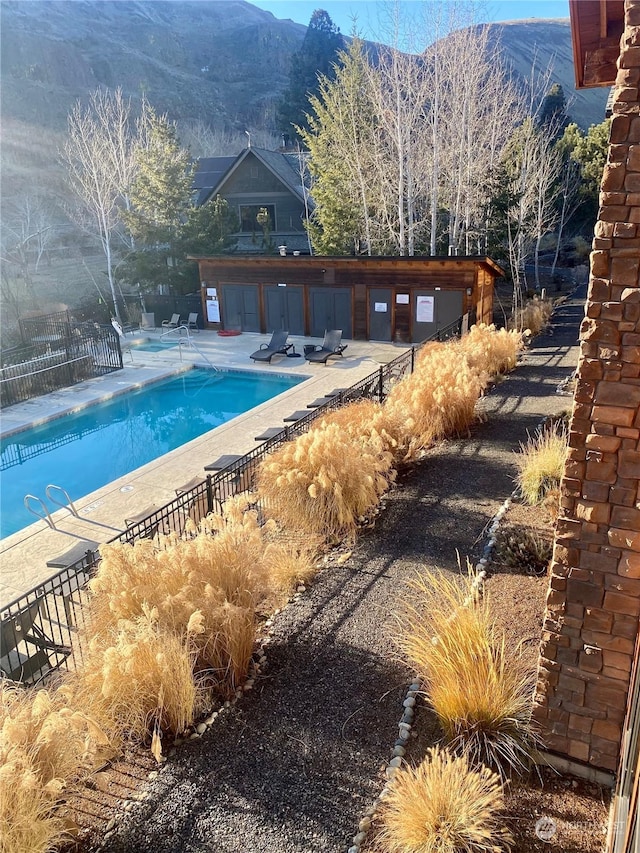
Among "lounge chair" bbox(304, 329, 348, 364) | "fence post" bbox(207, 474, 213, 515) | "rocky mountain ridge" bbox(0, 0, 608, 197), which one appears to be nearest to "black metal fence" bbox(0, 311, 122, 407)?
"lounge chair" bbox(304, 329, 348, 364)

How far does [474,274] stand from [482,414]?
7292mm

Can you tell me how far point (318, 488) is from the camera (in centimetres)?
610

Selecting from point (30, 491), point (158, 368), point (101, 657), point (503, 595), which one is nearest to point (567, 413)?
point (503, 595)

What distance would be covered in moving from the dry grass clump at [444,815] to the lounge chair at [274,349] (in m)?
13.9

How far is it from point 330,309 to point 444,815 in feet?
54.0

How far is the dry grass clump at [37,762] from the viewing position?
110 inches

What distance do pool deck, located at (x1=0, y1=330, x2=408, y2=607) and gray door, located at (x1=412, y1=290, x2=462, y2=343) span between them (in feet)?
2.46

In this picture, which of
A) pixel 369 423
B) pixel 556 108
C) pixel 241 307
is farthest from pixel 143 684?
pixel 556 108

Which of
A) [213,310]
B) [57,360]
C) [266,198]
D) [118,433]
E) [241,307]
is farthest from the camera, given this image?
[266,198]

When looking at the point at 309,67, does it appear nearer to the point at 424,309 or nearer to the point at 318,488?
the point at 424,309

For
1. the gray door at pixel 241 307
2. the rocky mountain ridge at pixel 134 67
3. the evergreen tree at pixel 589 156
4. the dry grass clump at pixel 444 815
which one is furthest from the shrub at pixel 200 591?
the rocky mountain ridge at pixel 134 67

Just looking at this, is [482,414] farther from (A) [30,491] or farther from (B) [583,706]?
(A) [30,491]

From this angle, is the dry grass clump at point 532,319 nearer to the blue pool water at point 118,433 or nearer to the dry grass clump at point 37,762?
the blue pool water at point 118,433

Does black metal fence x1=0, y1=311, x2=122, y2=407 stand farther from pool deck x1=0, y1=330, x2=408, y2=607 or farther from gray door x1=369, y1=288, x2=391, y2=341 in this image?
gray door x1=369, y1=288, x2=391, y2=341
